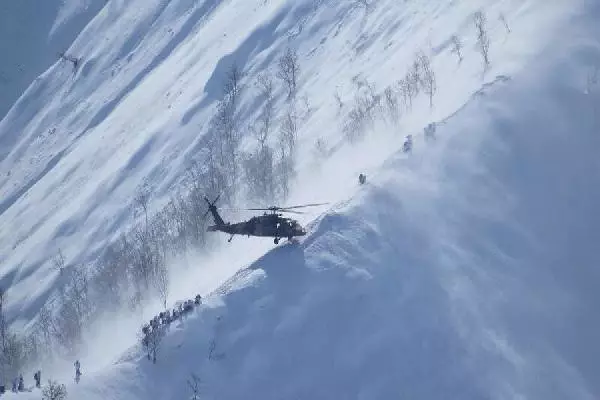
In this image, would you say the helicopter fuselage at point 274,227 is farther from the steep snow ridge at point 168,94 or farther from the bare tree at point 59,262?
the bare tree at point 59,262

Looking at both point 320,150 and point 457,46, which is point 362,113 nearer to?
point 320,150

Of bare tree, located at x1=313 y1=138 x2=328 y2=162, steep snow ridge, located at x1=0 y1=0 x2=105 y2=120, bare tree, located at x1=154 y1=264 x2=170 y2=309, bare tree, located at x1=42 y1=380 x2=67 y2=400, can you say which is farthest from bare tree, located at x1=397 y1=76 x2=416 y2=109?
steep snow ridge, located at x1=0 y1=0 x2=105 y2=120

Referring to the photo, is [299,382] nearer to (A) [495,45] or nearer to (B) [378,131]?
(B) [378,131]

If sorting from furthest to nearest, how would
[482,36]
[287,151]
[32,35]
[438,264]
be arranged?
[32,35], [287,151], [482,36], [438,264]

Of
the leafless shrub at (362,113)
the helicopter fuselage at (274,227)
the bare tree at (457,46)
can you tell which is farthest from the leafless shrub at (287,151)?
the helicopter fuselage at (274,227)

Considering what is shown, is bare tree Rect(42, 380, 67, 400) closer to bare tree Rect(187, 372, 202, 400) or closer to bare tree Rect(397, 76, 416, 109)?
bare tree Rect(187, 372, 202, 400)

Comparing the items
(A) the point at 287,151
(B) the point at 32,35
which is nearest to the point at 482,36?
(A) the point at 287,151
